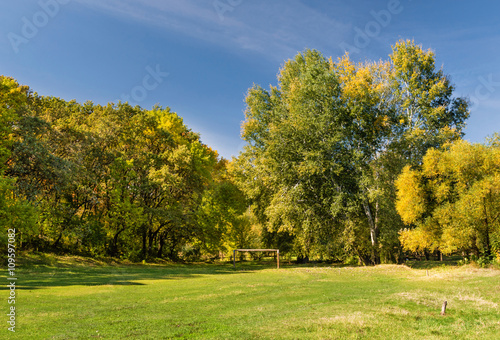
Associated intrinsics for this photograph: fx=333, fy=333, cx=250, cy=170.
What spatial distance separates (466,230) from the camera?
88.9 feet

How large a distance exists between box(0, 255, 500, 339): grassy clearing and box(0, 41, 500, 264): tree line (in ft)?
38.6

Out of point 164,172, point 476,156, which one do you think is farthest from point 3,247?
point 476,156

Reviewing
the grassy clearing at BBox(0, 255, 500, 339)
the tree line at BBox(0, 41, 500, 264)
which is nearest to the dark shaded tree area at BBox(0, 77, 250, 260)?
the tree line at BBox(0, 41, 500, 264)

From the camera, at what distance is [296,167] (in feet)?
125

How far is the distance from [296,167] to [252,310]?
25.6 meters

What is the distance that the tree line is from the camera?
99.9 ft

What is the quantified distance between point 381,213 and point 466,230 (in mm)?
10831

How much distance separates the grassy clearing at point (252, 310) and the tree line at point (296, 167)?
11.8 metres

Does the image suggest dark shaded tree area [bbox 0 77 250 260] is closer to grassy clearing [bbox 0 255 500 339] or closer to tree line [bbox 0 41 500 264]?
tree line [bbox 0 41 500 264]

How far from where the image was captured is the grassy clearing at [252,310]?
10.2 metres

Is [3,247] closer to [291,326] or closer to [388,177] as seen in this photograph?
[291,326]

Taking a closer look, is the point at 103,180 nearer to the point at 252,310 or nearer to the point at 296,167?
the point at 296,167

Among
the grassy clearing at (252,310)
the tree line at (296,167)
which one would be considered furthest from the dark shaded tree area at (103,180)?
the grassy clearing at (252,310)

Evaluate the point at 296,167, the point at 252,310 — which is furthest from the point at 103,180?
the point at 252,310
